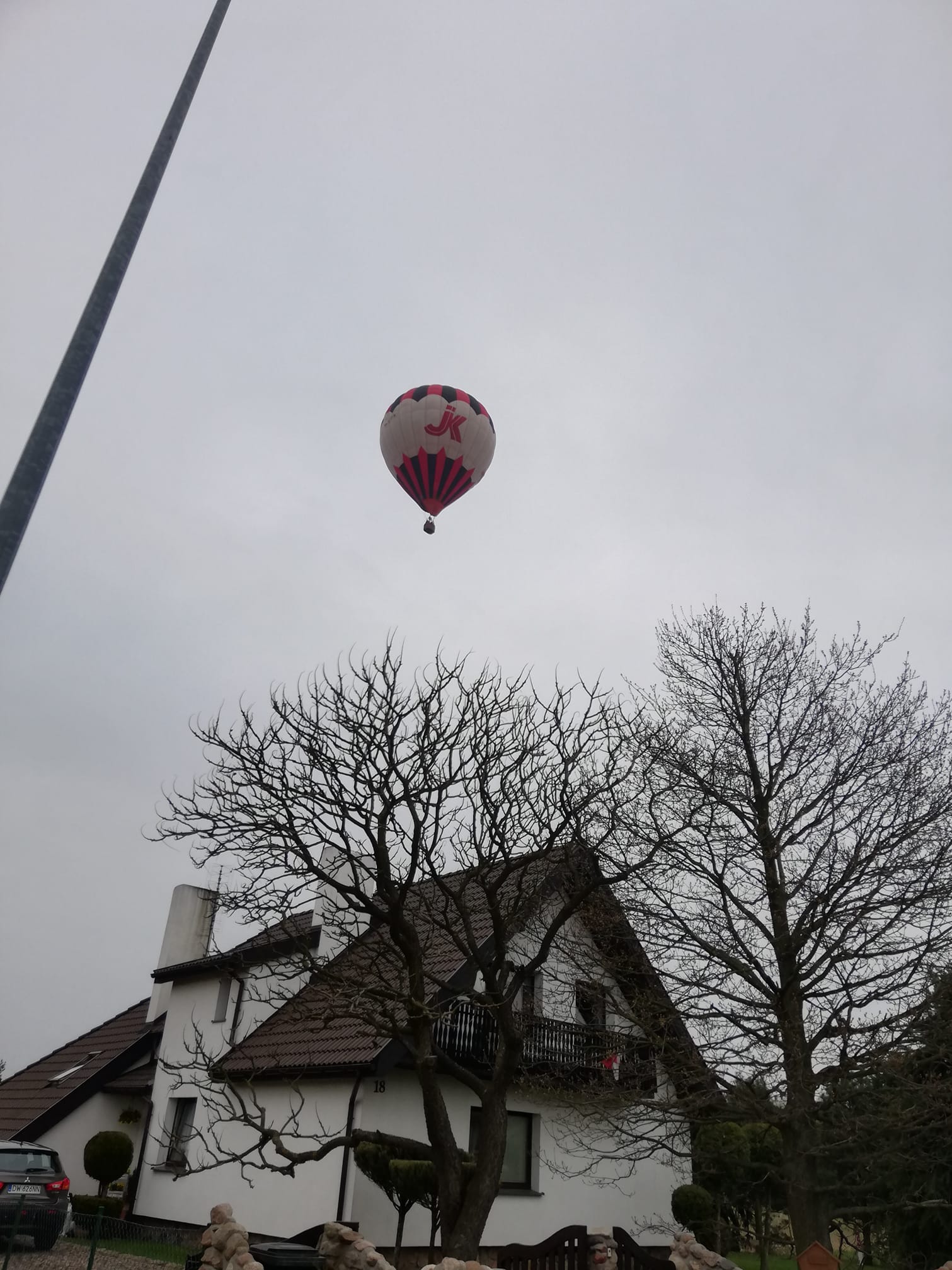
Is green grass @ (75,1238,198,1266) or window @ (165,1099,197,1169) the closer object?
green grass @ (75,1238,198,1266)

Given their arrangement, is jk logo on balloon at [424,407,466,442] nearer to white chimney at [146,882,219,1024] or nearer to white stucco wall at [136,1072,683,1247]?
white stucco wall at [136,1072,683,1247]

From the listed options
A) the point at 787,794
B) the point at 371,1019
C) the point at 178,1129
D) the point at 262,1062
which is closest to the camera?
the point at 371,1019

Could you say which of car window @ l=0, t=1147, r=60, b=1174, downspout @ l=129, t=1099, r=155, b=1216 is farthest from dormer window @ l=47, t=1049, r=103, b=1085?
car window @ l=0, t=1147, r=60, b=1174

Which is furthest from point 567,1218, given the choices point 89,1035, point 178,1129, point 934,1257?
point 89,1035

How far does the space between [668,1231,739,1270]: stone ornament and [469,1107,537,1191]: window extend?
4547 mm

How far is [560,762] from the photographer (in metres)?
12.6

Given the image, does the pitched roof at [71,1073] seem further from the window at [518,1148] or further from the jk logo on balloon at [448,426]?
the jk logo on balloon at [448,426]

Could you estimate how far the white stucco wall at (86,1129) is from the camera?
67.4ft

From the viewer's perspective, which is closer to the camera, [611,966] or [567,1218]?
[611,966]

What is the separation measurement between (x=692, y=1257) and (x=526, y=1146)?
5261 millimetres

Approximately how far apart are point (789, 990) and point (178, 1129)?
13356 mm

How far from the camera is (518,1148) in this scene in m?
17.4

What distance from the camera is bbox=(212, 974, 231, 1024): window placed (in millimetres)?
19969

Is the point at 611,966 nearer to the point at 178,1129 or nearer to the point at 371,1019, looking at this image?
the point at 371,1019
